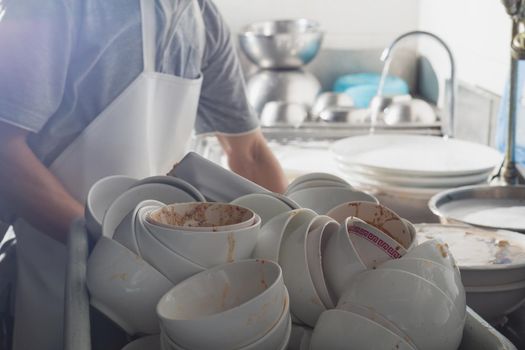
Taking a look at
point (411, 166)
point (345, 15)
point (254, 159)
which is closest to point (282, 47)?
point (345, 15)

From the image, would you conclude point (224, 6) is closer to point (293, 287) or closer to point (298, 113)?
point (298, 113)

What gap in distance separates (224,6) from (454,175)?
253 cm

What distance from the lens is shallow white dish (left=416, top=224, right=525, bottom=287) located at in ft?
2.93

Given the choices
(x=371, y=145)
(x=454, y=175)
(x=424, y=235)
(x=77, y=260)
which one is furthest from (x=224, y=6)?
(x=77, y=260)

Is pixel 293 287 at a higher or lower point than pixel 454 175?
higher

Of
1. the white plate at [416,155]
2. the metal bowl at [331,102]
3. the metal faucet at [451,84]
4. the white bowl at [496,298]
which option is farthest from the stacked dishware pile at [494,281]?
the metal bowl at [331,102]

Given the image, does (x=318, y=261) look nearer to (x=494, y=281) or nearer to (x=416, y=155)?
(x=494, y=281)

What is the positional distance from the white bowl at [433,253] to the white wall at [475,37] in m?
1.75

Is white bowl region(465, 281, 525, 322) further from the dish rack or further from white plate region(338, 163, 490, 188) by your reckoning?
white plate region(338, 163, 490, 188)

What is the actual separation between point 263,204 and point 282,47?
2.65 meters

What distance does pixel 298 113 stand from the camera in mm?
2822

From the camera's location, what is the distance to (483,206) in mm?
1382

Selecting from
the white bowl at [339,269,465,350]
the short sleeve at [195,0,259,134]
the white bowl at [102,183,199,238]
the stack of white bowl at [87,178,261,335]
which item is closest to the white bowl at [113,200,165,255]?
the stack of white bowl at [87,178,261,335]

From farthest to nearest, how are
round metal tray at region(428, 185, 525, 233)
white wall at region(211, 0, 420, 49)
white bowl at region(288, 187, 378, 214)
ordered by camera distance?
white wall at region(211, 0, 420, 49) < round metal tray at region(428, 185, 525, 233) < white bowl at region(288, 187, 378, 214)
